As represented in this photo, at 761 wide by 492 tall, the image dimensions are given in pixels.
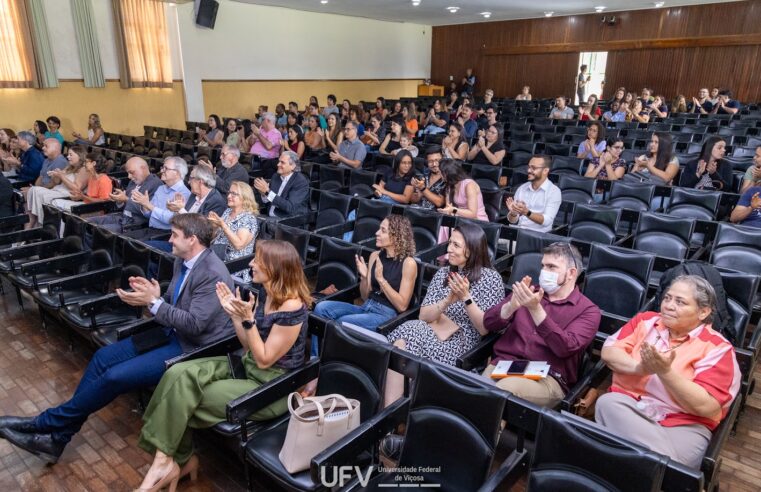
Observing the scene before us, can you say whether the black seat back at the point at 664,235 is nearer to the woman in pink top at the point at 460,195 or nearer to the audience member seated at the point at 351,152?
the woman in pink top at the point at 460,195

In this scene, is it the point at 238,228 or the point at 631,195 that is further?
the point at 631,195

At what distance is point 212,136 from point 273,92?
5.90 m

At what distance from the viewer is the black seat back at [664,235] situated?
148 inches

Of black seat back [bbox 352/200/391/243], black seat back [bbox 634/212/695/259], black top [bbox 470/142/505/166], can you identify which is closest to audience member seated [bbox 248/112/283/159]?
black top [bbox 470/142/505/166]

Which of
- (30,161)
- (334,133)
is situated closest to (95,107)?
(30,161)

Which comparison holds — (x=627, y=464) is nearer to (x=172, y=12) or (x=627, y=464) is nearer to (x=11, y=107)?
(x=11, y=107)

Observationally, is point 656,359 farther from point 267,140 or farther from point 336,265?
point 267,140

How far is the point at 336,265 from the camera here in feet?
11.8

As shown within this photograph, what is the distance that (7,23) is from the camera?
9211mm

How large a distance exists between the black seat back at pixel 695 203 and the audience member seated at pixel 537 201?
42.1 inches

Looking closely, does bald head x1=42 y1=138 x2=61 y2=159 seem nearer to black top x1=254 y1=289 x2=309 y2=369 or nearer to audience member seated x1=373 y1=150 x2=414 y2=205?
Result: audience member seated x1=373 y1=150 x2=414 y2=205

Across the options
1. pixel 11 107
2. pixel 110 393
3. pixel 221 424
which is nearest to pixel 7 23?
pixel 11 107

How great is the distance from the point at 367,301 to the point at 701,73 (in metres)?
15.4

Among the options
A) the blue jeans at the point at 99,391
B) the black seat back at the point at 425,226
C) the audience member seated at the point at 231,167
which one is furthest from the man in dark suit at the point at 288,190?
the blue jeans at the point at 99,391
